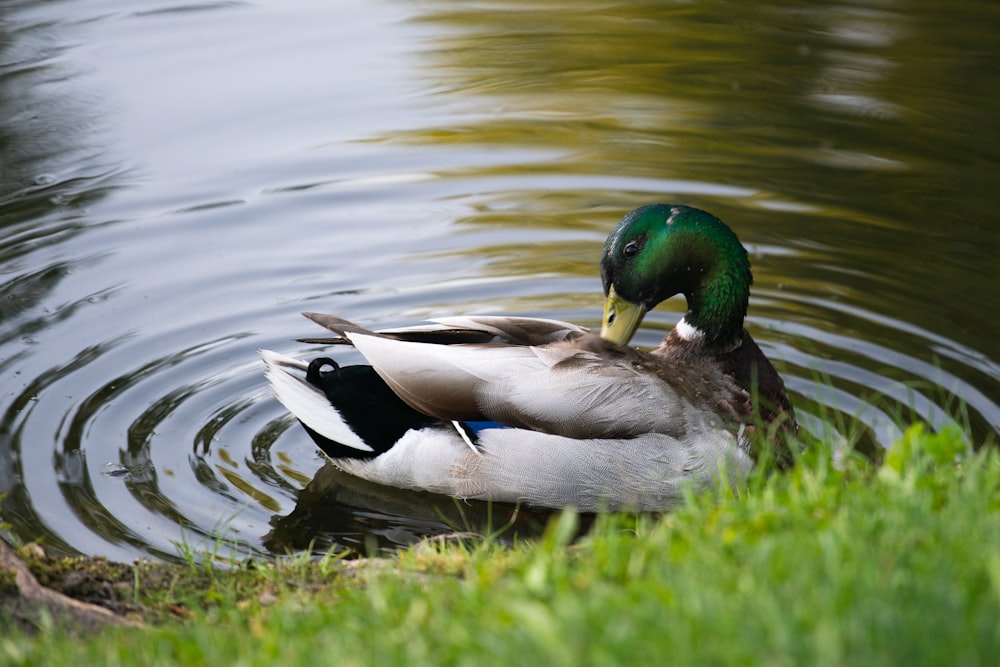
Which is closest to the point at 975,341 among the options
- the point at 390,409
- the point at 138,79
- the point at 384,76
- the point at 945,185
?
the point at 945,185

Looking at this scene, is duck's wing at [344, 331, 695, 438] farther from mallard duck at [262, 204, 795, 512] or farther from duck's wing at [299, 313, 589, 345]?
duck's wing at [299, 313, 589, 345]

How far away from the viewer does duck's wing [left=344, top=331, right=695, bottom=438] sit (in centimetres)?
550

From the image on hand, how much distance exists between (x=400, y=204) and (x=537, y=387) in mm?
3545

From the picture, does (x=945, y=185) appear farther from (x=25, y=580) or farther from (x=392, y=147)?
(x=25, y=580)

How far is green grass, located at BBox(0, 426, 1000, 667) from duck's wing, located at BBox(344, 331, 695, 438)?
149 cm

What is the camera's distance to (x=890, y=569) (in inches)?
117

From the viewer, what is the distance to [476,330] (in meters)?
5.89

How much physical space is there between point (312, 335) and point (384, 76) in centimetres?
423

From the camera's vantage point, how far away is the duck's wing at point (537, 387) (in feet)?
18.0

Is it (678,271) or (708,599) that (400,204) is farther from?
(708,599)

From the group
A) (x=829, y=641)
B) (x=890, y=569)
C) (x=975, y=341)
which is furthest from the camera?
A: (x=975, y=341)

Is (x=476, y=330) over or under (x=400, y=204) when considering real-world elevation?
over

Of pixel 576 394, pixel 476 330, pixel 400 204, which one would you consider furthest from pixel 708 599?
pixel 400 204

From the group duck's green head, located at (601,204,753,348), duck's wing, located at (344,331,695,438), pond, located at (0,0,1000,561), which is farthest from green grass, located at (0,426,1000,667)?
duck's green head, located at (601,204,753,348)
